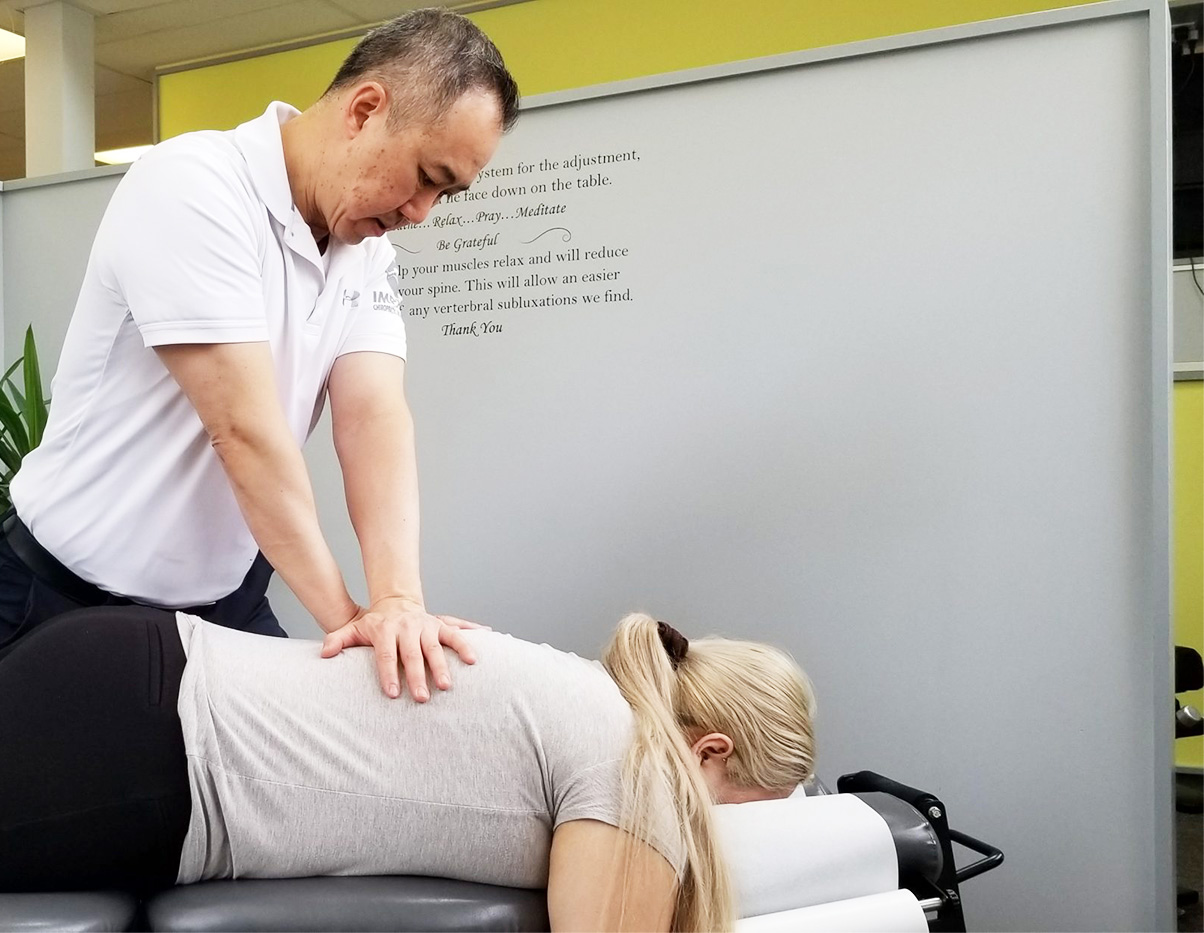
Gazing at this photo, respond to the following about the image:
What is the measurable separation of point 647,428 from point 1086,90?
946 millimetres

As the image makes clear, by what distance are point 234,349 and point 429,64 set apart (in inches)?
14.8

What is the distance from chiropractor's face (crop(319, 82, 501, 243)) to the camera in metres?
1.22

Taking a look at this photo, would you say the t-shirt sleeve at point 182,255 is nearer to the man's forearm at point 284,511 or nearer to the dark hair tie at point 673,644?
the man's forearm at point 284,511

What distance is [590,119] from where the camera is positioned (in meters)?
2.19

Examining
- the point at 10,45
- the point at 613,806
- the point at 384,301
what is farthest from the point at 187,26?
the point at 613,806

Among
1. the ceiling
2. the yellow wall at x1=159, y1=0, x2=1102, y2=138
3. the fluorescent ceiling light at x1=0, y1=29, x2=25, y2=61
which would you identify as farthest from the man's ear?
the fluorescent ceiling light at x1=0, y1=29, x2=25, y2=61

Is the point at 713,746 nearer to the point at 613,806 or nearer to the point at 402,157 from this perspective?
the point at 613,806

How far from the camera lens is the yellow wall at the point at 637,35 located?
3.59 meters

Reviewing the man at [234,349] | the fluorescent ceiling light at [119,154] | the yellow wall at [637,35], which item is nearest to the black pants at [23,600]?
the man at [234,349]

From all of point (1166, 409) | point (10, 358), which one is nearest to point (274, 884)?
point (1166, 409)

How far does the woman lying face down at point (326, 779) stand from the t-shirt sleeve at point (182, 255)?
1.04 feet

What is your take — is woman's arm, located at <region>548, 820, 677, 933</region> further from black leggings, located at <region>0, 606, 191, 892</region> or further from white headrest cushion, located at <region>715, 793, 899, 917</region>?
black leggings, located at <region>0, 606, 191, 892</region>

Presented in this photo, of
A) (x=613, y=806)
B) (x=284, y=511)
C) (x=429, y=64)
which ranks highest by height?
(x=429, y=64)

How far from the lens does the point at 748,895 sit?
1044 millimetres
